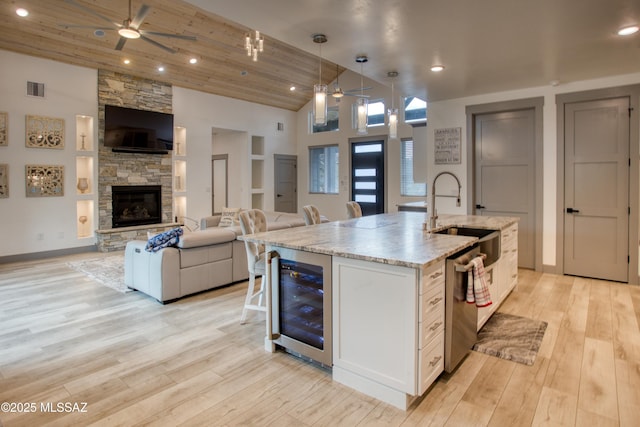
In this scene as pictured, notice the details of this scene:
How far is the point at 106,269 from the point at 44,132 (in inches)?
110

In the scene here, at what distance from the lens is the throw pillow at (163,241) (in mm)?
3988

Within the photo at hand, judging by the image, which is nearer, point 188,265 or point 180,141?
point 188,265

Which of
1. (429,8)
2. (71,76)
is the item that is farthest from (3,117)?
(429,8)

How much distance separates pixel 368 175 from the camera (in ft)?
31.3

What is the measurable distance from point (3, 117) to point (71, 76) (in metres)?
1.30

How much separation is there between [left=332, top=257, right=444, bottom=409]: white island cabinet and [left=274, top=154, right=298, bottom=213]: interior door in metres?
8.24

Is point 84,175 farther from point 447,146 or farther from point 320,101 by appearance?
point 447,146

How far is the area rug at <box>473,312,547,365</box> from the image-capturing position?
2.76 metres

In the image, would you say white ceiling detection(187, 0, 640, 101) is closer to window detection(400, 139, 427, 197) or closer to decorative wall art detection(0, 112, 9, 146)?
window detection(400, 139, 427, 197)

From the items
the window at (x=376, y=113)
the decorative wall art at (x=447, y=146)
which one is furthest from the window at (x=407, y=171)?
the decorative wall art at (x=447, y=146)

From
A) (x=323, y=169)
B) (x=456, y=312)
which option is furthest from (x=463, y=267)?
(x=323, y=169)

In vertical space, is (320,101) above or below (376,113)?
below

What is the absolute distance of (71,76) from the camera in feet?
21.5

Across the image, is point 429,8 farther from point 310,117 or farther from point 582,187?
point 310,117
